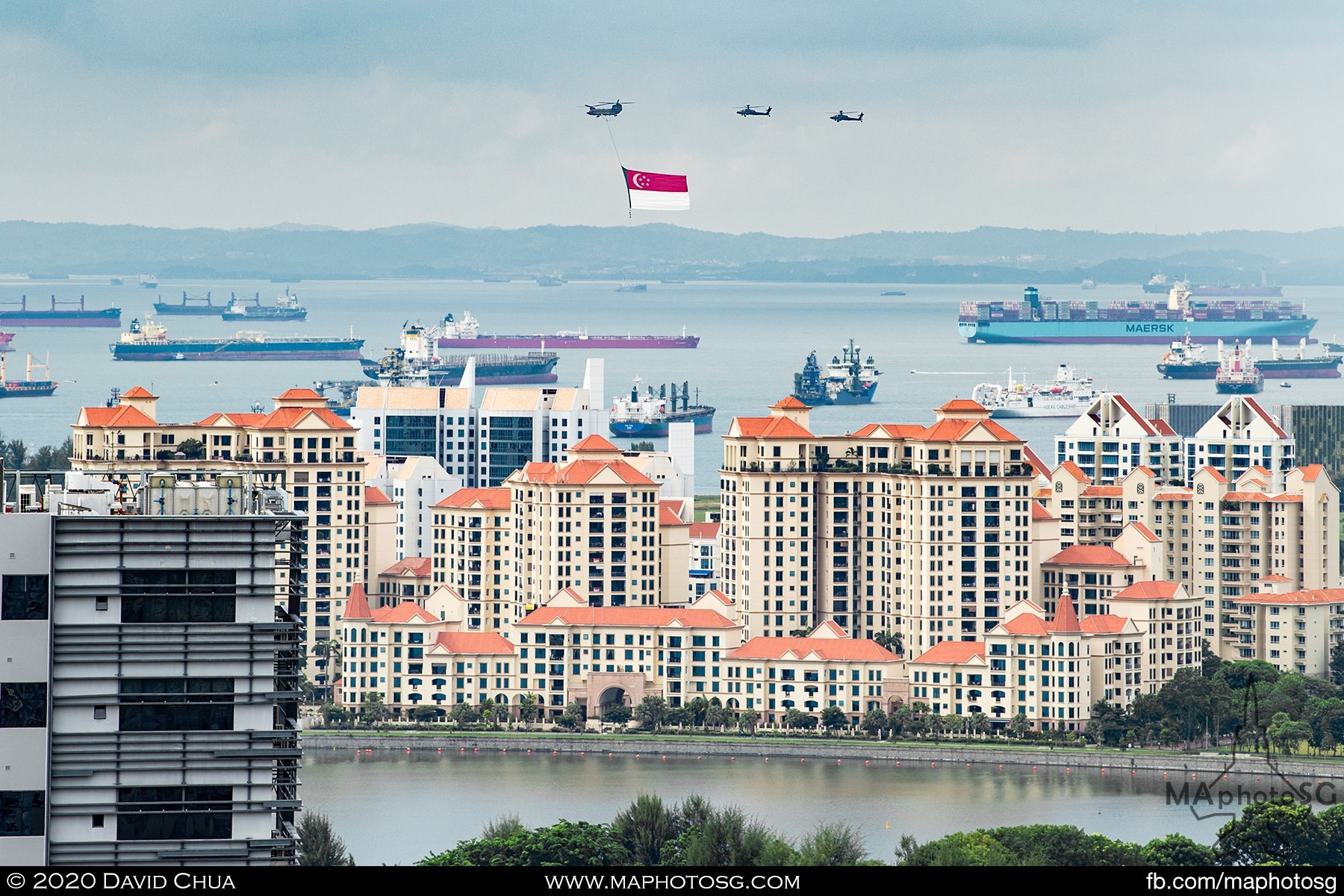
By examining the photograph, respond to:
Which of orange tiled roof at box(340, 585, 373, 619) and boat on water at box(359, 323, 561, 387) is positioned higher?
boat on water at box(359, 323, 561, 387)

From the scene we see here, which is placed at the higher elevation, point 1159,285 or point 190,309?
point 1159,285

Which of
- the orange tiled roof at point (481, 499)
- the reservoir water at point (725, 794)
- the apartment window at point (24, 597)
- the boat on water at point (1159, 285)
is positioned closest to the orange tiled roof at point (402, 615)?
the orange tiled roof at point (481, 499)

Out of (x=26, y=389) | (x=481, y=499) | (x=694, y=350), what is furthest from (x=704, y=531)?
(x=694, y=350)

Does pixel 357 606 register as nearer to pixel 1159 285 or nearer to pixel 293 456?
pixel 293 456

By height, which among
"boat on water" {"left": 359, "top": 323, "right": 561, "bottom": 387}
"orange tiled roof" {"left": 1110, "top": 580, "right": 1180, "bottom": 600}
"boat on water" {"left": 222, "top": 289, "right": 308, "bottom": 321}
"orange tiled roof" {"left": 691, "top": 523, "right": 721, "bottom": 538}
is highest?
"boat on water" {"left": 222, "top": 289, "right": 308, "bottom": 321}

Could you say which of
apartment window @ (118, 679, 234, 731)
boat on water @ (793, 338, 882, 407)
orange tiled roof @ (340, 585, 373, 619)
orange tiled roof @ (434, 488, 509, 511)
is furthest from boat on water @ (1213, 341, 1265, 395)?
apartment window @ (118, 679, 234, 731)

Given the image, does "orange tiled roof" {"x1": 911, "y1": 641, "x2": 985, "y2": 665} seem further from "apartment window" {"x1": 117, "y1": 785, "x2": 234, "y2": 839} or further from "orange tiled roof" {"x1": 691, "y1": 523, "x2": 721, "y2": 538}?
"apartment window" {"x1": 117, "y1": 785, "x2": 234, "y2": 839}

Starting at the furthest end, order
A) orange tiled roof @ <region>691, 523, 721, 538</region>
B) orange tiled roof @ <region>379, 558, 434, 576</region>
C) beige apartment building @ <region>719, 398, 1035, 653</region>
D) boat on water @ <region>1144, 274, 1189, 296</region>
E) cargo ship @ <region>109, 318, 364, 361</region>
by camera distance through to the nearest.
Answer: boat on water @ <region>1144, 274, 1189, 296</region>, cargo ship @ <region>109, 318, 364, 361</region>, orange tiled roof @ <region>691, 523, 721, 538</region>, orange tiled roof @ <region>379, 558, 434, 576</region>, beige apartment building @ <region>719, 398, 1035, 653</region>
